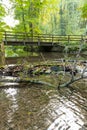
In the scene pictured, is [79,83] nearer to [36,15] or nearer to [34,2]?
[34,2]

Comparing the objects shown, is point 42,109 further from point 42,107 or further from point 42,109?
point 42,107

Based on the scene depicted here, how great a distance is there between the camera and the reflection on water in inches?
212

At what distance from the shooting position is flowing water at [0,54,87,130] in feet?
17.7

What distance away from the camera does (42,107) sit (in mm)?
6570

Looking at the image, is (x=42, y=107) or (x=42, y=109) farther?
(x=42, y=107)

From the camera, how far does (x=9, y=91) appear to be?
8273 millimetres

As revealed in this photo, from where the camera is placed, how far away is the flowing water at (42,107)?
17.7ft

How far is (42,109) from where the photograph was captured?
21.0ft

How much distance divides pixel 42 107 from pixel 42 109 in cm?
16

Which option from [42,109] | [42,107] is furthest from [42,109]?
[42,107]

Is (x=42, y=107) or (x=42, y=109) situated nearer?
(x=42, y=109)

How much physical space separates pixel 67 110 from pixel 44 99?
47.9 inches

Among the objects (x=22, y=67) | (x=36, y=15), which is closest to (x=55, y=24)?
(x=36, y=15)

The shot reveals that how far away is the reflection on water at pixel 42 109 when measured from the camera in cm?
539
